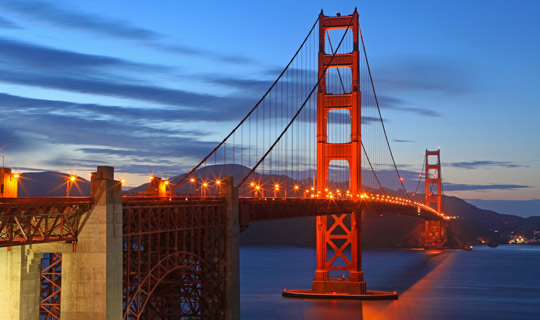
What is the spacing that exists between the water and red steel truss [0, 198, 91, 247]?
3567cm

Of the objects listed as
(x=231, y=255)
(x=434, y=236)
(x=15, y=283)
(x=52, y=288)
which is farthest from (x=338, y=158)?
(x=434, y=236)

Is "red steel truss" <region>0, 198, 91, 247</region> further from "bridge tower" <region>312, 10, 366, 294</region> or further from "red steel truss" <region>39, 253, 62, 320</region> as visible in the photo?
"bridge tower" <region>312, 10, 366, 294</region>

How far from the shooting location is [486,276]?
4195 inches

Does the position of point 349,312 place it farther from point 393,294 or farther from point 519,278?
point 519,278

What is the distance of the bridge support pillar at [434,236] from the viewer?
178 meters

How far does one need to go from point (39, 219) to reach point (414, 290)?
6364cm

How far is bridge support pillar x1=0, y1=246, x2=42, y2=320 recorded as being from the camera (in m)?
22.6

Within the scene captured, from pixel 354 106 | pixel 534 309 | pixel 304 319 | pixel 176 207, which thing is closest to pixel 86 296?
pixel 176 207

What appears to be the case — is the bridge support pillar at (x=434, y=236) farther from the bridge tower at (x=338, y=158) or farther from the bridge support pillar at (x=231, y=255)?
the bridge support pillar at (x=231, y=255)

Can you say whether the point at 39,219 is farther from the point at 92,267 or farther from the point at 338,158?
the point at 338,158

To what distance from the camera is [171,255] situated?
29.4m

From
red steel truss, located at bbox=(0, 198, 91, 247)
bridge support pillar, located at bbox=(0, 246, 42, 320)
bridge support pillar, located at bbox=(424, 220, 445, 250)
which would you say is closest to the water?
bridge support pillar, located at bbox=(0, 246, 42, 320)

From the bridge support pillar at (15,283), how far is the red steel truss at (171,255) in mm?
3378

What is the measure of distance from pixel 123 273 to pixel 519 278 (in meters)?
90.9
